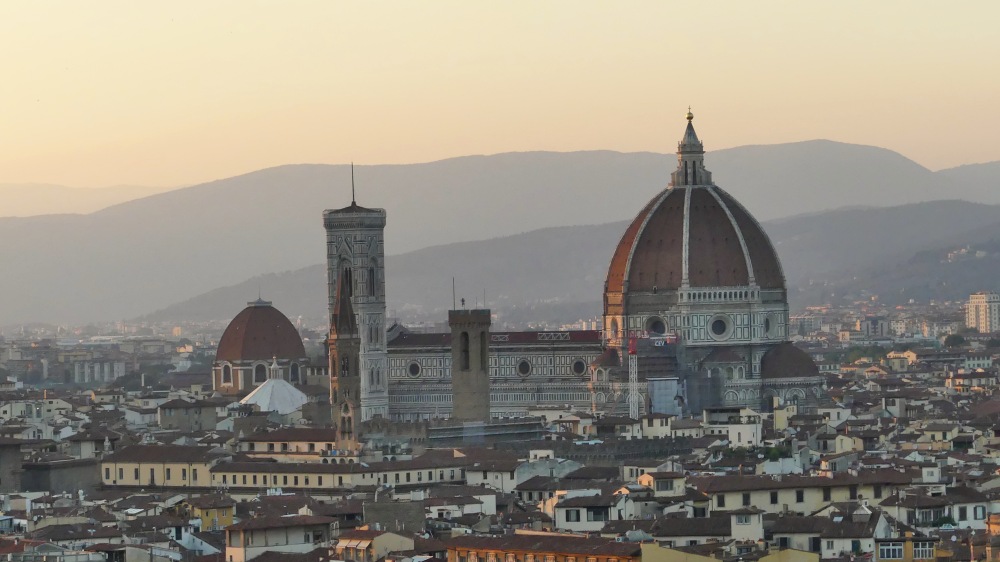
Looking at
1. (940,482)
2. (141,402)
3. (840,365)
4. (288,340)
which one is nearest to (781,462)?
(940,482)

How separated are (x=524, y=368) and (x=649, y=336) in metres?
6.54

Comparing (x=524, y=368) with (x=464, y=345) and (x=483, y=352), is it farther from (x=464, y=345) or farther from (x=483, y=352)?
(x=464, y=345)

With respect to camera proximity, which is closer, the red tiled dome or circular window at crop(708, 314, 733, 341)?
circular window at crop(708, 314, 733, 341)

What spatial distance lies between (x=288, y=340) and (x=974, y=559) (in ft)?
354

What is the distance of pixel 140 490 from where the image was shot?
294 ft

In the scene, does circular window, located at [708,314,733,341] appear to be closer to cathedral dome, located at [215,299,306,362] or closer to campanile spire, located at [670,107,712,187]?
campanile spire, located at [670,107,712,187]

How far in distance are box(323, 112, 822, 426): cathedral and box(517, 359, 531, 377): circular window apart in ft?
0.15

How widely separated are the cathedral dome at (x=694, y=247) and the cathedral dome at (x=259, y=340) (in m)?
26.7

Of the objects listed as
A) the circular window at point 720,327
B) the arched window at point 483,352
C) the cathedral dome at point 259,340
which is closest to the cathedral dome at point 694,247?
the circular window at point 720,327

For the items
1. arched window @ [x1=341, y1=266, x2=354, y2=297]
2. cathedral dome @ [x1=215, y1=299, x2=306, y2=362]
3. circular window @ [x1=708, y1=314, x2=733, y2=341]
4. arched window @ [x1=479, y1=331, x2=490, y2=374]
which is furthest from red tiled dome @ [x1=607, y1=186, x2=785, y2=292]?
cathedral dome @ [x1=215, y1=299, x2=306, y2=362]

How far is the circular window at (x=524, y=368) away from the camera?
139m

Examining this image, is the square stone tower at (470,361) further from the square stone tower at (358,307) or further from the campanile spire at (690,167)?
the campanile spire at (690,167)

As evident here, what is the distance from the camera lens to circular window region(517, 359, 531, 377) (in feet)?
455

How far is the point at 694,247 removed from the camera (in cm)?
13588
